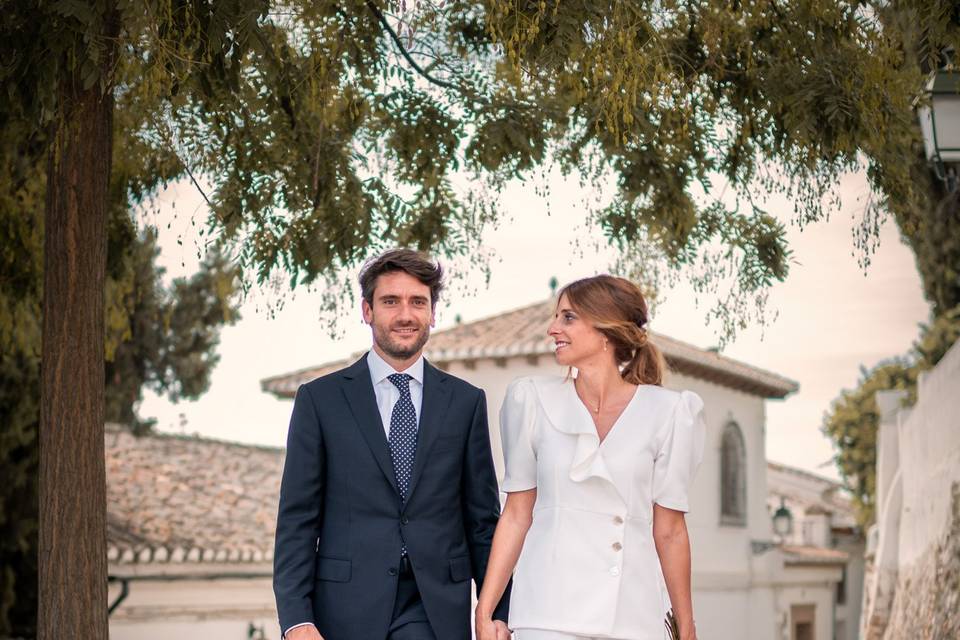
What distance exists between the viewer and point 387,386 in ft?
13.6

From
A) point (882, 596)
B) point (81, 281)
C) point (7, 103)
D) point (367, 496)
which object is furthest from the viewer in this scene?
point (882, 596)

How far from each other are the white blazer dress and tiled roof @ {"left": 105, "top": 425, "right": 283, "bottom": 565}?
16.3 m

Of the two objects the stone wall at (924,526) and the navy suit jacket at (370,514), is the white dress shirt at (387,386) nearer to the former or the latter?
the navy suit jacket at (370,514)

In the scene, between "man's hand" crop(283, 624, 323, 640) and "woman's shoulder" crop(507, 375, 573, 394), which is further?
"woman's shoulder" crop(507, 375, 573, 394)

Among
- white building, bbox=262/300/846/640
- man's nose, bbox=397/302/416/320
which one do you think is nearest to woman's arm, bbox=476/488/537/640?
man's nose, bbox=397/302/416/320

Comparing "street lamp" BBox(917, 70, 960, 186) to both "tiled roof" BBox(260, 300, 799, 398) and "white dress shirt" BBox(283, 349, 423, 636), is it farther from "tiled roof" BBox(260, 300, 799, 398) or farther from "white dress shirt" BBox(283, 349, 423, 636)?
"tiled roof" BBox(260, 300, 799, 398)

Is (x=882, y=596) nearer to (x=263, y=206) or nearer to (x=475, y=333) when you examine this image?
(x=475, y=333)

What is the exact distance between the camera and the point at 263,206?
743 centimetres

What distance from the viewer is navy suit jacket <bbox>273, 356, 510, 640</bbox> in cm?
385

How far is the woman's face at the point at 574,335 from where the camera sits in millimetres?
3850

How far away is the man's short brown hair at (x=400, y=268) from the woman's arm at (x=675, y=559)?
41.4 inches

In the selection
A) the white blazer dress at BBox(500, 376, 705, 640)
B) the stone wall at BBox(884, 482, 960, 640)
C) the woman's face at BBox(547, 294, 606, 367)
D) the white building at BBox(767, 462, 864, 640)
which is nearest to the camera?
the white blazer dress at BBox(500, 376, 705, 640)

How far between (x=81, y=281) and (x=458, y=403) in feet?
9.25

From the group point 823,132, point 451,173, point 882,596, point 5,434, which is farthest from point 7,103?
point 882,596
